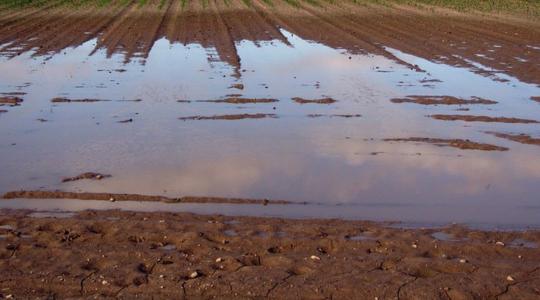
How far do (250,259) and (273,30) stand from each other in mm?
21091

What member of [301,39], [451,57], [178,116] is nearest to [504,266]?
[178,116]

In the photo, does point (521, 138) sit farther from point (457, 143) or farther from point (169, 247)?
point (169, 247)

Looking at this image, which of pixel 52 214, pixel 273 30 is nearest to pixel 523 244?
pixel 52 214

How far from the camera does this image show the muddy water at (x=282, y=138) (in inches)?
383

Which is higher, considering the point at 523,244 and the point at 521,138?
the point at 523,244

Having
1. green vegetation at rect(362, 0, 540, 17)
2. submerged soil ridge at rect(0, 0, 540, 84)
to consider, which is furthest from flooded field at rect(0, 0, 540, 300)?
green vegetation at rect(362, 0, 540, 17)

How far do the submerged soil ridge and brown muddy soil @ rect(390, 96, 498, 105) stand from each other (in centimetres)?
292

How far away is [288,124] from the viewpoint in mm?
13250

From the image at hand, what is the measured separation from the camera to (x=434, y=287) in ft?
21.9

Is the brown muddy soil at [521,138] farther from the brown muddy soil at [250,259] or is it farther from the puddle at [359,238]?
the puddle at [359,238]

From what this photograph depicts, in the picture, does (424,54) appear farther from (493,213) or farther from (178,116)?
(493,213)

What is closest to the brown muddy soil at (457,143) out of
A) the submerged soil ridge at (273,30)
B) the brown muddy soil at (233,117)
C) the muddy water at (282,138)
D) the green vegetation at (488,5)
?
the muddy water at (282,138)

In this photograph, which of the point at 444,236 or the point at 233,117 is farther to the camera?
the point at 233,117

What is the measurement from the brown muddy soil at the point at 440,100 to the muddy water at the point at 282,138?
0.91 feet
